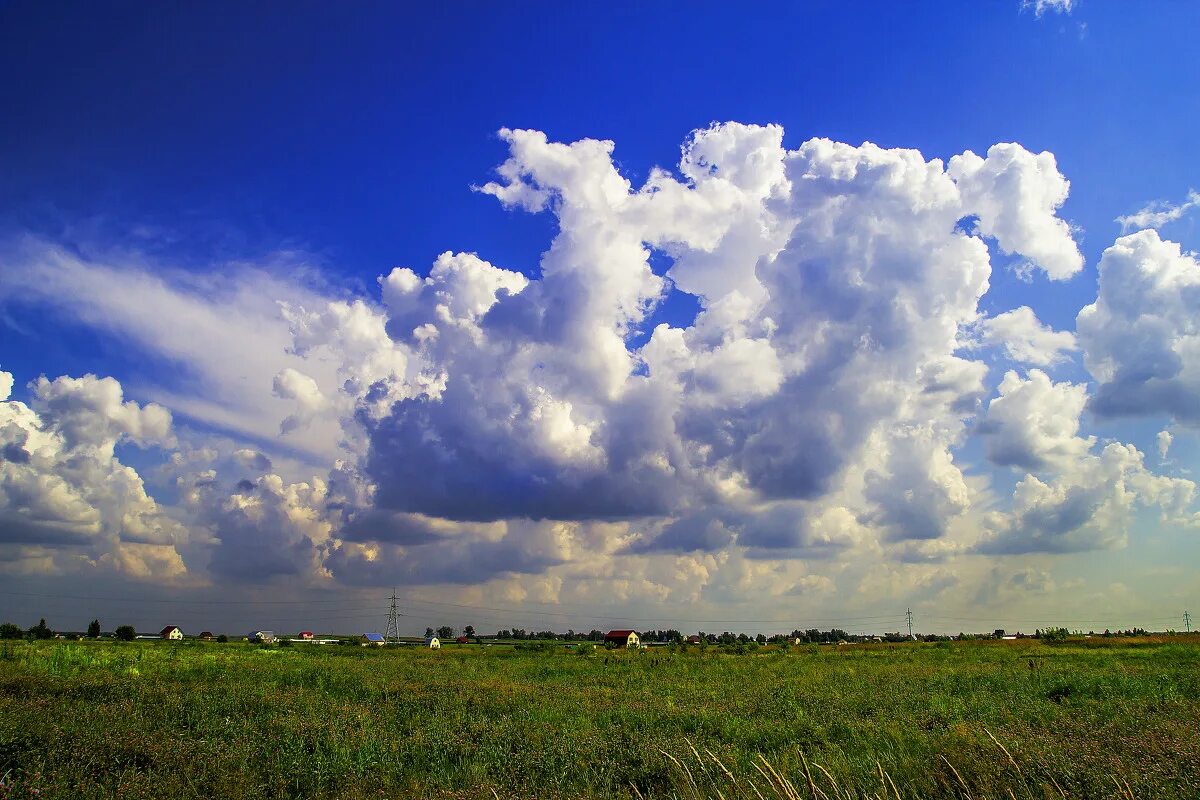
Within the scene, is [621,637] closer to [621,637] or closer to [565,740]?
[621,637]

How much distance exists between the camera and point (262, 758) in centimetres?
1123

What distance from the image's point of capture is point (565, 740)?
12938 millimetres

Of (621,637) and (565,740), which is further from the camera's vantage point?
(621,637)

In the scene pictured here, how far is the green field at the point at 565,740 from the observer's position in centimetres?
881

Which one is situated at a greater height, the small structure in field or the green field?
the green field

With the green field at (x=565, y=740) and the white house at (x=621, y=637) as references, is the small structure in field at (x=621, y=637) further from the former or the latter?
the green field at (x=565, y=740)

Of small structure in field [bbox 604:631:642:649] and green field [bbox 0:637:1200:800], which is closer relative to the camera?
green field [bbox 0:637:1200:800]

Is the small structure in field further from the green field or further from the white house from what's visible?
the green field

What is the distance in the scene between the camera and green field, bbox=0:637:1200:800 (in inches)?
347

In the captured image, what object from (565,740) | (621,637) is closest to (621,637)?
(621,637)

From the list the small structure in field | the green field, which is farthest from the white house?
the green field

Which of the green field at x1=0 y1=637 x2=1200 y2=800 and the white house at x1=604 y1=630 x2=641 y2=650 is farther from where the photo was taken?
the white house at x1=604 y1=630 x2=641 y2=650

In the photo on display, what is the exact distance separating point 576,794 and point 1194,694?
2156 cm

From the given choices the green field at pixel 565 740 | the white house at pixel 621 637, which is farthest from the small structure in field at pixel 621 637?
the green field at pixel 565 740
